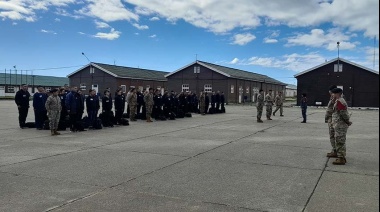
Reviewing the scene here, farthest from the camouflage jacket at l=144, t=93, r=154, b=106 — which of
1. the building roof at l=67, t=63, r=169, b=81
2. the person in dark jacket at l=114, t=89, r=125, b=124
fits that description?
the building roof at l=67, t=63, r=169, b=81

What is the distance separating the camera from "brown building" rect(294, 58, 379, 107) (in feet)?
133

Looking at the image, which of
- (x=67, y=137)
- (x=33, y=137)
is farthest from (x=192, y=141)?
(x=33, y=137)

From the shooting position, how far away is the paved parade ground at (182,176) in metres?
5.12

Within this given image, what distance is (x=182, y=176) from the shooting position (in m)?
6.74

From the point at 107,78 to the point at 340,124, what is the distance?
157 feet

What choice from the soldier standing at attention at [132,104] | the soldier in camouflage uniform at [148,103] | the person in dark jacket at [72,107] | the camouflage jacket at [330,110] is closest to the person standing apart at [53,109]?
the person in dark jacket at [72,107]

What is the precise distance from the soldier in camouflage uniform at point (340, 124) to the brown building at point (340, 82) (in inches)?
1393

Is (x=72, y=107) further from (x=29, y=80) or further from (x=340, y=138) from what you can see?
(x=29, y=80)

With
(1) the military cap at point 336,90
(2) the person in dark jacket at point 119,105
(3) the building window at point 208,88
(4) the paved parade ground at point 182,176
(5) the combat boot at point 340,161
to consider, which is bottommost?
(4) the paved parade ground at point 182,176

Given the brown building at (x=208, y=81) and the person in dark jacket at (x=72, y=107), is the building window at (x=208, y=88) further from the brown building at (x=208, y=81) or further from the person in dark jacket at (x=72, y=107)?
the person in dark jacket at (x=72, y=107)

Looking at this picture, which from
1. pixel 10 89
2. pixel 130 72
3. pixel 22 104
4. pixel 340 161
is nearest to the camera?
pixel 340 161

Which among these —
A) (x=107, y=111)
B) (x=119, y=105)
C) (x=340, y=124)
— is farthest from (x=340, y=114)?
(x=119, y=105)

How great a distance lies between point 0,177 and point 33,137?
19.1ft

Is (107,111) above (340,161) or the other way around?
above
